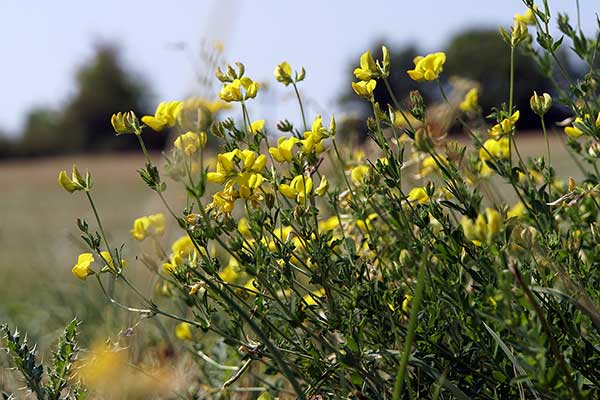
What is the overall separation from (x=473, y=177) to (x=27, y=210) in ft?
41.1

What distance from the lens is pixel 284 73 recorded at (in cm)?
187

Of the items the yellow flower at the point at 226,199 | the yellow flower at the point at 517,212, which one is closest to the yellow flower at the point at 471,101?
the yellow flower at the point at 517,212

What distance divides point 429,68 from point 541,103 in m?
0.23

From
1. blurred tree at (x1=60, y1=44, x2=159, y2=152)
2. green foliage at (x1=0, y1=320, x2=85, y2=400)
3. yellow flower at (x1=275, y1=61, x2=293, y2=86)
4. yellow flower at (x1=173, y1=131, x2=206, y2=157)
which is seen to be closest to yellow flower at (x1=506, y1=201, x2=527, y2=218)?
yellow flower at (x1=275, y1=61, x2=293, y2=86)

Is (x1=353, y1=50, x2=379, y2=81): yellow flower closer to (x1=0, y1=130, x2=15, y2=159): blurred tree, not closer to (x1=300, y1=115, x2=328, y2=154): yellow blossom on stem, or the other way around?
Result: (x1=300, y1=115, x2=328, y2=154): yellow blossom on stem

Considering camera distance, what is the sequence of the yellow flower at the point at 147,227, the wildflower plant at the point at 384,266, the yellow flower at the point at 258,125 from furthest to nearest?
1. the yellow flower at the point at 147,227
2. the yellow flower at the point at 258,125
3. the wildflower plant at the point at 384,266

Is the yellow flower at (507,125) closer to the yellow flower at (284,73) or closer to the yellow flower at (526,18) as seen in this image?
the yellow flower at (526,18)

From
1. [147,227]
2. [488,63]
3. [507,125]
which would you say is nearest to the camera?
[507,125]

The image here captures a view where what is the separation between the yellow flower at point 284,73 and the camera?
1865 millimetres

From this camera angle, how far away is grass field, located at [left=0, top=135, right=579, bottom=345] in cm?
345

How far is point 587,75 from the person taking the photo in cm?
168

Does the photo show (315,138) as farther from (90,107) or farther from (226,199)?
(90,107)

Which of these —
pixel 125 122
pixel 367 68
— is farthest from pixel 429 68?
pixel 125 122

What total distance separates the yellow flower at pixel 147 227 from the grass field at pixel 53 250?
70 millimetres
